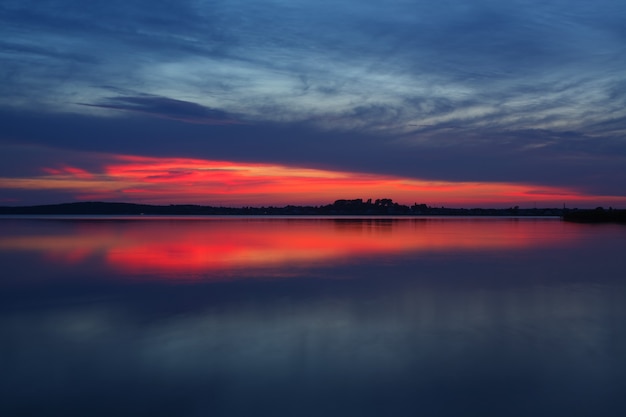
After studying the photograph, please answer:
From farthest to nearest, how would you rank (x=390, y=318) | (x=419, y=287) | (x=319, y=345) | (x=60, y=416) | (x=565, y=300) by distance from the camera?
(x=419, y=287) < (x=565, y=300) < (x=390, y=318) < (x=319, y=345) < (x=60, y=416)

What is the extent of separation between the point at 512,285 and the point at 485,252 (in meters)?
9.68

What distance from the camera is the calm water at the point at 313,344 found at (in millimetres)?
5027

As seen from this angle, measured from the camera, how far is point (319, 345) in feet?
22.4

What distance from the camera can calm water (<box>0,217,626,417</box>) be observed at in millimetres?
5027

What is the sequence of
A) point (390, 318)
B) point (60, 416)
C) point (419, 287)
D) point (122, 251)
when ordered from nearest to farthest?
point (60, 416) < point (390, 318) < point (419, 287) < point (122, 251)

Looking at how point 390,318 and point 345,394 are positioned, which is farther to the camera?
point 390,318

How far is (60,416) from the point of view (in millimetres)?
4664

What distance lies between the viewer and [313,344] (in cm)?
688

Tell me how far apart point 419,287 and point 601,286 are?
4.27m

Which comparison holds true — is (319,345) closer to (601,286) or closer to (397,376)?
(397,376)

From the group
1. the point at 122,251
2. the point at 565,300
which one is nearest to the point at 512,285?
the point at 565,300

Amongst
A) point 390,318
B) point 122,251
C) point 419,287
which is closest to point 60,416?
point 390,318

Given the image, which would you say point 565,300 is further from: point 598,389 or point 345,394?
point 345,394

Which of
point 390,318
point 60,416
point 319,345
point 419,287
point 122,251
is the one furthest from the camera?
point 122,251
